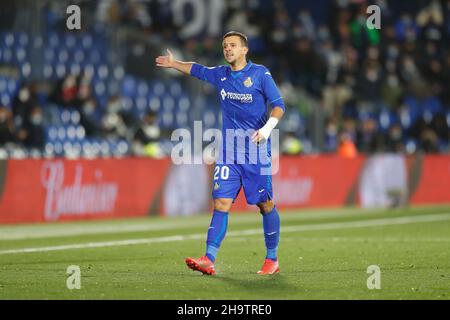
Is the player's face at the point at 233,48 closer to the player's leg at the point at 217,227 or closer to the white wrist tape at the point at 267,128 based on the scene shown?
the white wrist tape at the point at 267,128

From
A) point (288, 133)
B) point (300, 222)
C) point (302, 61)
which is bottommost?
point (300, 222)

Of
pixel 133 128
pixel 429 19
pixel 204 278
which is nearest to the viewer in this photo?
pixel 204 278

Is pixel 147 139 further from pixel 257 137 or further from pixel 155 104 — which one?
pixel 257 137

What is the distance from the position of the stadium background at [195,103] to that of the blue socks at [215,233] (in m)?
8.93

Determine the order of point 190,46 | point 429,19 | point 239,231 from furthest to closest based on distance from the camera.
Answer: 1. point 429,19
2. point 190,46
3. point 239,231

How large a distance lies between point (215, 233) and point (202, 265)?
1.31ft

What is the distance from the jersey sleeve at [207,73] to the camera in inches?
437

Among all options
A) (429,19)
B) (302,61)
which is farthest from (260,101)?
(429,19)

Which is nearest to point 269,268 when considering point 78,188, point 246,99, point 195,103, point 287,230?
point 246,99

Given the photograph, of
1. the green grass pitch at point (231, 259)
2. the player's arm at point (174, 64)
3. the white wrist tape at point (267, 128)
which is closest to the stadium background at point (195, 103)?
the green grass pitch at point (231, 259)

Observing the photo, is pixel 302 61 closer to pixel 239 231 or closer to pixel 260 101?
pixel 239 231

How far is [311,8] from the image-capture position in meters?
33.4

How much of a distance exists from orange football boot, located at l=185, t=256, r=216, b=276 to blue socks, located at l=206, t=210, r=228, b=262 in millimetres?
116
